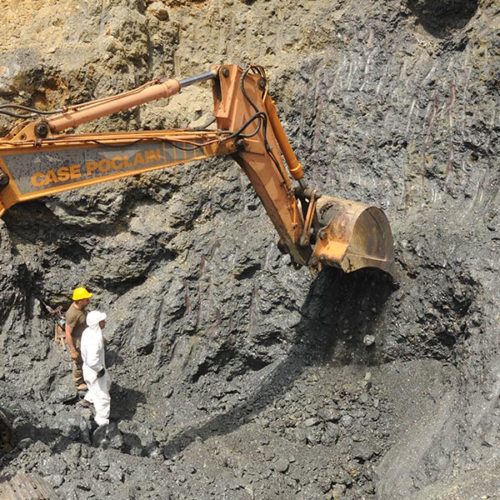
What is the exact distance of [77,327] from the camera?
25.6 ft

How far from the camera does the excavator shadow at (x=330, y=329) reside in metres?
7.97

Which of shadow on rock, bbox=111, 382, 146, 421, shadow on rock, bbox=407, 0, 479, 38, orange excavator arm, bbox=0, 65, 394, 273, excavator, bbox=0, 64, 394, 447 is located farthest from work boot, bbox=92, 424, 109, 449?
shadow on rock, bbox=407, 0, 479, 38

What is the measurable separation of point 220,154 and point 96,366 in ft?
8.14

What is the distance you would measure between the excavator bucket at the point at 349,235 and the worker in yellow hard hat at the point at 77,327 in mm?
2531

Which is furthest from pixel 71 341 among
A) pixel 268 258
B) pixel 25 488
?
pixel 268 258

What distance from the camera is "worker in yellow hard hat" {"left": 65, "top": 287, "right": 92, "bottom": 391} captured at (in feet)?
24.9

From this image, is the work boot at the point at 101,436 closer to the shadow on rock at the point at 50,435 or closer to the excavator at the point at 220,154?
the shadow on rock at the point at 50,435

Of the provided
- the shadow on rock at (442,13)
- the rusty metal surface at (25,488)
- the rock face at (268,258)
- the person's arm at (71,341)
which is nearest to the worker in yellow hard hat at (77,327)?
the person's arm at (71,341)

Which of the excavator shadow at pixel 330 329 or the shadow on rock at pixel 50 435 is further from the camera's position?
the excavator shadow at pixel 330 329

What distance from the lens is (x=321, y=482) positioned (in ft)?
22.8

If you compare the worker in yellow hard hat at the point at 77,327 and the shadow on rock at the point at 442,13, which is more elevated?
the shadow on rock at the point at 442,13

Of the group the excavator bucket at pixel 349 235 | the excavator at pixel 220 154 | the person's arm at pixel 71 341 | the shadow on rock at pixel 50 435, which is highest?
the excavator at pixel 220 154

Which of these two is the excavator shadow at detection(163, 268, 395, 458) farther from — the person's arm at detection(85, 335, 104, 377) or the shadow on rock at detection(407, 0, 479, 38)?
the shadow on rock at detection(407, 0, 479, 38)

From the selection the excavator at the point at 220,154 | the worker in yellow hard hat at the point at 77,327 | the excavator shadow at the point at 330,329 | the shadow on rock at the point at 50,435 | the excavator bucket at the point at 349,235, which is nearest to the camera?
the excavator at the point at 220,154
